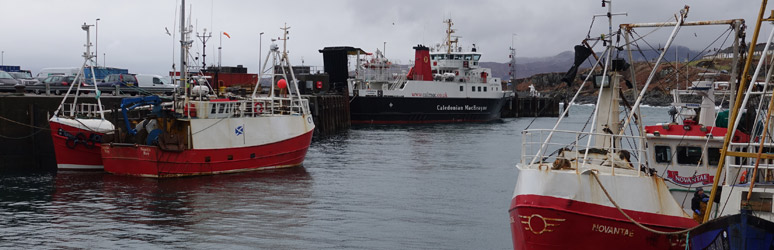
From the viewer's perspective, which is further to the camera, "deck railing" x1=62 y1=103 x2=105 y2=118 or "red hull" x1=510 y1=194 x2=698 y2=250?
"deck railing" x1=62 y1=103 x2=105 y2=118

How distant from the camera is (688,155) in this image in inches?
793

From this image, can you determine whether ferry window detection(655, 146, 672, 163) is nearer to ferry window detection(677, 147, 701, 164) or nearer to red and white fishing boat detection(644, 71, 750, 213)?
red and white fishing boat detection(644, 71, 750, 213)

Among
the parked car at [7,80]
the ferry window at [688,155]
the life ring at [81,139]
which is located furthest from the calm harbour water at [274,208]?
the parked car at [7,80]

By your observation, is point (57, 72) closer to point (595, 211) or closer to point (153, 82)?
point (153, 82)

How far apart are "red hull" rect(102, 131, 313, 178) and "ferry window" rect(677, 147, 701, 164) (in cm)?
1845

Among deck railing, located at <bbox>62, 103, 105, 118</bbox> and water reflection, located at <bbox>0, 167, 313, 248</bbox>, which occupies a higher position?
deck railing, located at <bbox>62, 103, 105, 118</bbox>

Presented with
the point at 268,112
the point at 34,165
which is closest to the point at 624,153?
the point at 268,112

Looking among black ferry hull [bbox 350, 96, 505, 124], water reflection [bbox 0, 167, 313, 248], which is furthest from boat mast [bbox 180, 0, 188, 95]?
black ferry hull [bbox 350, 96, 505, 124]

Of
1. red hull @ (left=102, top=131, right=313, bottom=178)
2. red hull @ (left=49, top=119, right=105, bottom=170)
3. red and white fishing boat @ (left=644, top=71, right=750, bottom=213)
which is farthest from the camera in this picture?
red hull @ (left=49, top=119, right=105, bottom=170)

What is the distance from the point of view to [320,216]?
80.7 ft

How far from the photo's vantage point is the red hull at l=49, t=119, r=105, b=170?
3170 cm

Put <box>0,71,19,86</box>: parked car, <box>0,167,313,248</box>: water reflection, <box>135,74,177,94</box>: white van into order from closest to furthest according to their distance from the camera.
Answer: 1. <box>0,167,313,248</box>: water reflection
2. <box>0,71,19,86</box>: parked car
3. <box>135,74,177,94</box>: white van

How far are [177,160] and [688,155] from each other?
62.5 feet

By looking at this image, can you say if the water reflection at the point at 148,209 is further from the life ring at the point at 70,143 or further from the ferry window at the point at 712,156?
the ferry window at the point at 712,156
